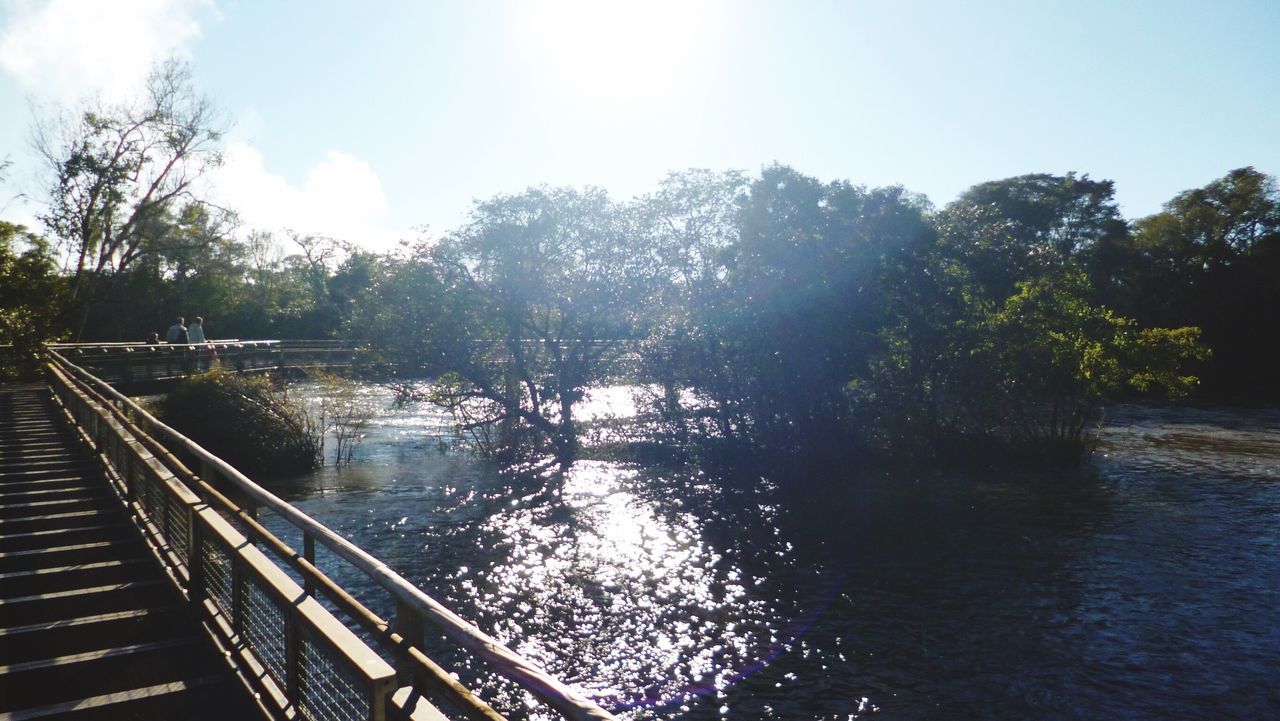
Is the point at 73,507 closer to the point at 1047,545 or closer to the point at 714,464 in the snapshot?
the point at 1047,545

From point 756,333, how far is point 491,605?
44.4 ft

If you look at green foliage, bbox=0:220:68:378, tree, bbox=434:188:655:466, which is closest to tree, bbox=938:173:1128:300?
tree, bbox=434:188:655:466

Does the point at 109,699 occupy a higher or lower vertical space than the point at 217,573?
lower

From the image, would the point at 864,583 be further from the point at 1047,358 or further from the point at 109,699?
the point at 1047,358

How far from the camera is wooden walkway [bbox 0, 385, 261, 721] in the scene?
5.19 metres

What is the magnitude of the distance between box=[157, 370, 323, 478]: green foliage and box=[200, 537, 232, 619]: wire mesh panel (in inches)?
623

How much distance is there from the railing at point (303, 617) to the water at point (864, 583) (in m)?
3.37

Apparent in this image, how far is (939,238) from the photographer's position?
24.0 m

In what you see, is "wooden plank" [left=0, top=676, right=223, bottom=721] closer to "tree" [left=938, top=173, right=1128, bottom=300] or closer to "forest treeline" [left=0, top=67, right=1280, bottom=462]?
"forest treeline" [left=0, top=67, right=1280, bottom=462]

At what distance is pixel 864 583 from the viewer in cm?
1302

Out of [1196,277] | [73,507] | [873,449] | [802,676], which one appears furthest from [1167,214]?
[73,507]

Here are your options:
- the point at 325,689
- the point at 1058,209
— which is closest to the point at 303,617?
the point at 325,689

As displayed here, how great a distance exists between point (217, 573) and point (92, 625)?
1.10 metres

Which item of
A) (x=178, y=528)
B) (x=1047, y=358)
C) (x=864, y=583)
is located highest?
(x=1047, y=358)
